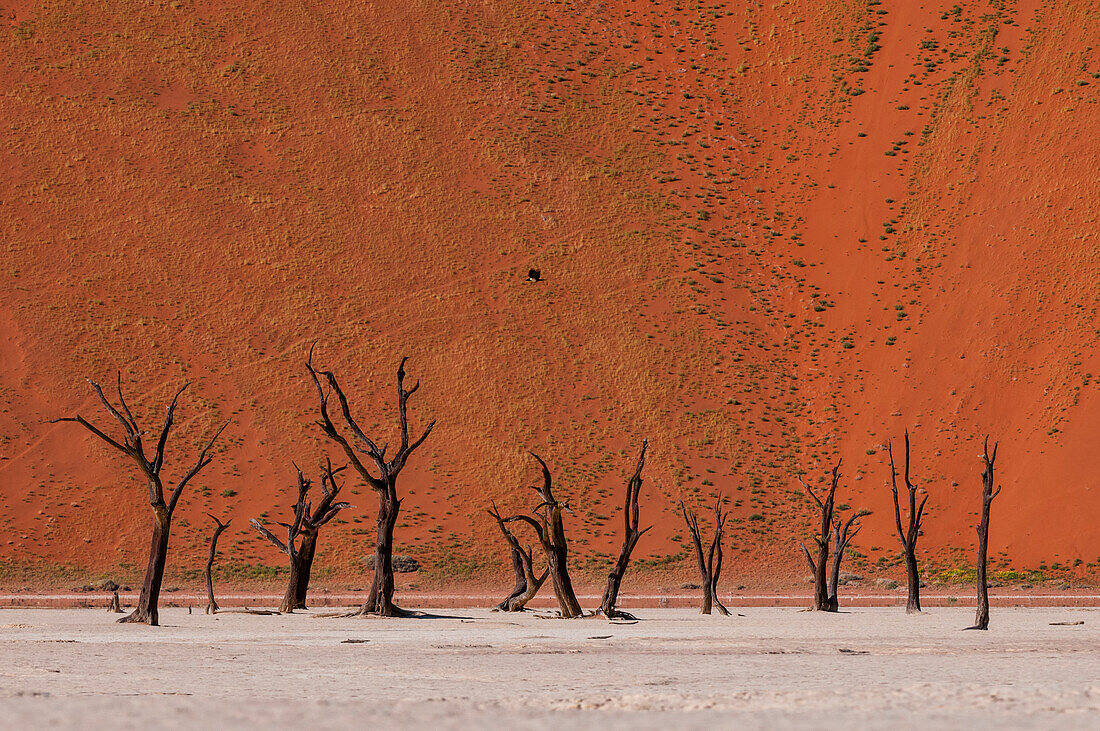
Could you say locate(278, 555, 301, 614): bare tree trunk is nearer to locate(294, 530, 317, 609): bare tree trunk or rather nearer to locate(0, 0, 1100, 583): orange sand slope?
locate(294, 530, 317, 609): bare tree trunk

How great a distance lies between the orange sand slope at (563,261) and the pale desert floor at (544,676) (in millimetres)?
33883

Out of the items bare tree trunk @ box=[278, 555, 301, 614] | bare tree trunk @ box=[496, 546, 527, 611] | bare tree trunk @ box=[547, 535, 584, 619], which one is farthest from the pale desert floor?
bare tree trunk @ box=[496, 546, 527, 611]

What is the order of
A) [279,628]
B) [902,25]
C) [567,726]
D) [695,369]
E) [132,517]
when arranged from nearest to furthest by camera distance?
[567,726]
[279,628]
[132,517]
[695,369]
[902,25]

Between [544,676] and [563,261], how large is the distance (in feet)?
190

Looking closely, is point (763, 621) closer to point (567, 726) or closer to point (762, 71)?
point (567, 726)

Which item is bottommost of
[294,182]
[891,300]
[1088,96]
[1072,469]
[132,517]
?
[132,517]

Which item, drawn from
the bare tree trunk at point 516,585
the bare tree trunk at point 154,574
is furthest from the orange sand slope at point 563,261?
the bare tree trunk at point 154,574

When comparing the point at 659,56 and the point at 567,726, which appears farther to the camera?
the point at 659,56

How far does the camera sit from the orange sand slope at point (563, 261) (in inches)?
2440

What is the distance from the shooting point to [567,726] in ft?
32.7

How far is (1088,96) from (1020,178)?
275 inches

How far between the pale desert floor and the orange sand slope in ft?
111

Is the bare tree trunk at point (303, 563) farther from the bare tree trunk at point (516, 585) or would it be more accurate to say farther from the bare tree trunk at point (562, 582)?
the bare tree trunk at point (562, 582)

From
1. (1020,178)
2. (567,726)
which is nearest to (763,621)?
(567,726)
